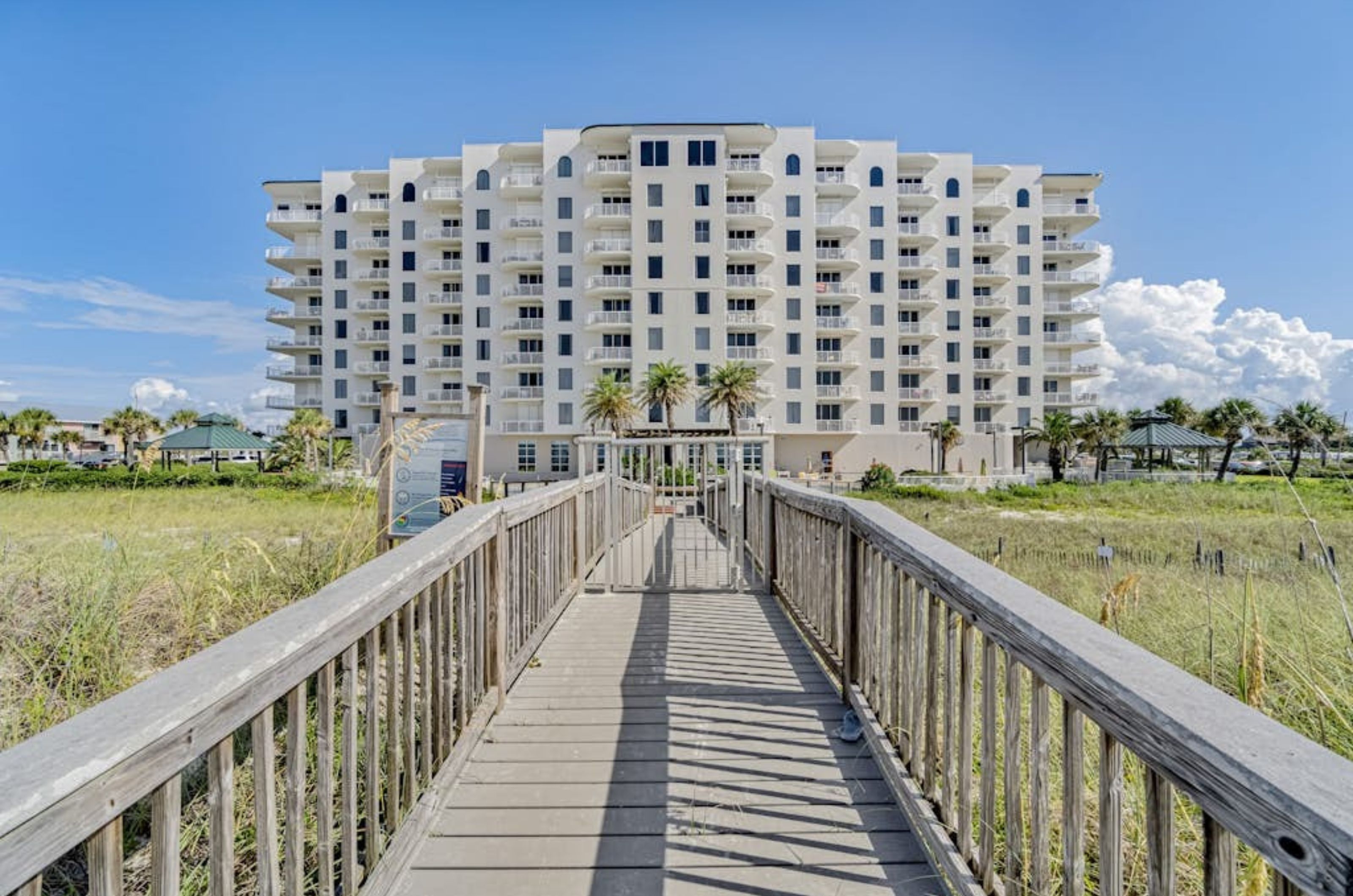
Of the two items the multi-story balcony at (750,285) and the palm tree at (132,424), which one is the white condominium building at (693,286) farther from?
the palm tree at (132,424)

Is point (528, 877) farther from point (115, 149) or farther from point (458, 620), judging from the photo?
point (115, 149)

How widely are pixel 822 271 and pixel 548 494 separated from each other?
38.9 m

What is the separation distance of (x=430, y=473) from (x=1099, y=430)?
140ft

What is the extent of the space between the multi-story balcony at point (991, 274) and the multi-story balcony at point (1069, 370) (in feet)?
22.3

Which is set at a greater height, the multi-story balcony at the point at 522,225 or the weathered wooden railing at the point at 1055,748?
the multi-story balcony at the point at 522,225

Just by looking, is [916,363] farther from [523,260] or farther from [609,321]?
[523,260]

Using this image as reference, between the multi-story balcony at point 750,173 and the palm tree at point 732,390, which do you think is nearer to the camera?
the palm tree at point 732,390

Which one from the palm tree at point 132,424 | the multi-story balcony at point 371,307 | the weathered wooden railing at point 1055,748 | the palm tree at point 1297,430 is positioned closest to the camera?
the weathered wooden railing at point 1055,748

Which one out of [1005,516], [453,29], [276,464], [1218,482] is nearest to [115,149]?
[276,464]

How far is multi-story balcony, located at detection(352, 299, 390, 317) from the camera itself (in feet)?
135

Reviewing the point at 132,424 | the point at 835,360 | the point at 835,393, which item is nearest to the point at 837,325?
the point at 835,360

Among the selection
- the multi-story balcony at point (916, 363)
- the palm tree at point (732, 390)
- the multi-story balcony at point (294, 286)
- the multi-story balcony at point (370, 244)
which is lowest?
the palm tree at point (732, 390)

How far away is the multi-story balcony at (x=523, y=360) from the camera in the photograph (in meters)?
38.6

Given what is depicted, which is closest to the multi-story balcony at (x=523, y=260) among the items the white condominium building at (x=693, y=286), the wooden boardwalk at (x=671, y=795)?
the white condominium building at (x=693, y=286)
